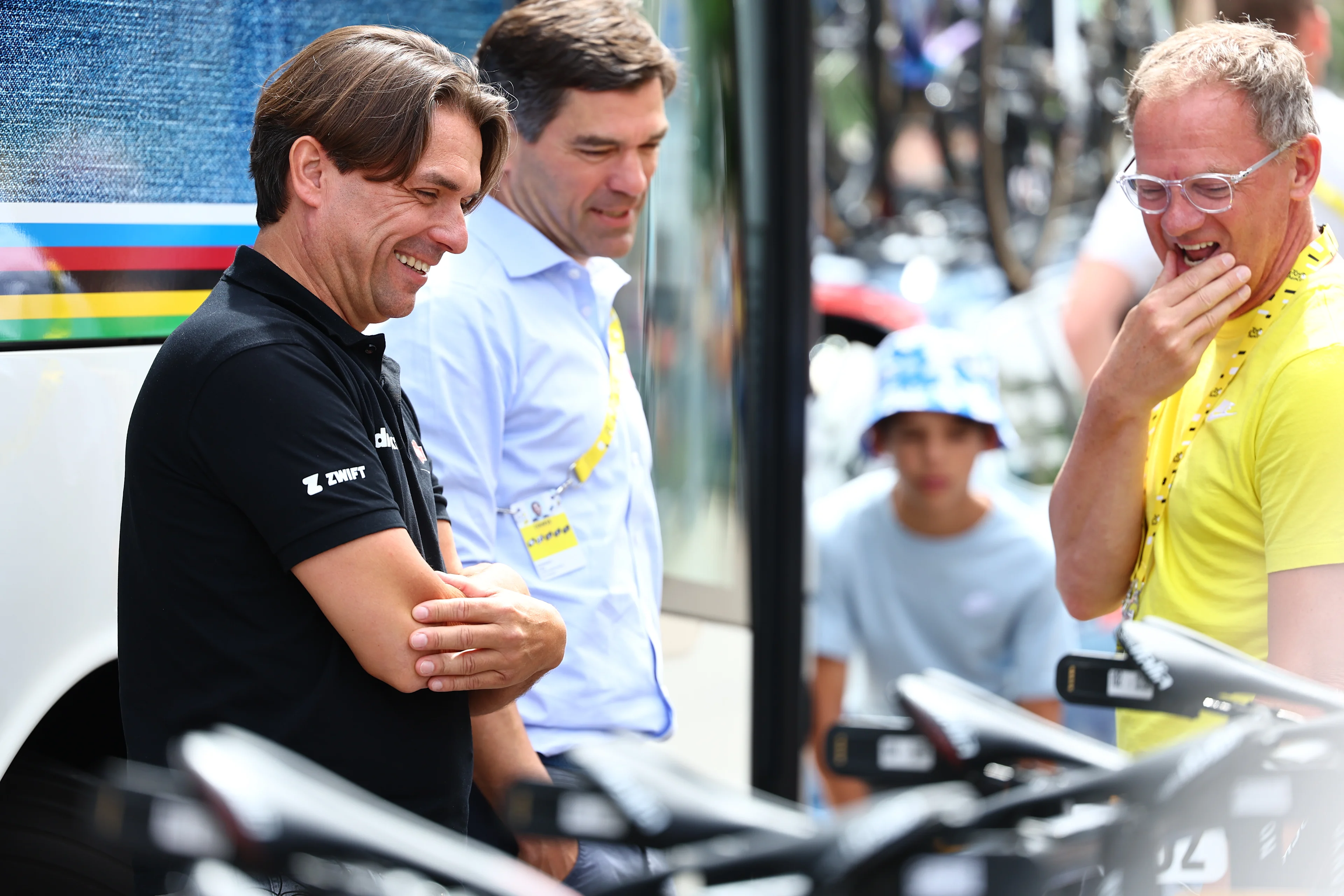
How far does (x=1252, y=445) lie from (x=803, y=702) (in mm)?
2145

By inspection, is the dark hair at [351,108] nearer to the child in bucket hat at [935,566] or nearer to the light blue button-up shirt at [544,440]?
the light blue button-up shirt at [544,440]

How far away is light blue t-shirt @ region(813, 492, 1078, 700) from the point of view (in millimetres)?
3865

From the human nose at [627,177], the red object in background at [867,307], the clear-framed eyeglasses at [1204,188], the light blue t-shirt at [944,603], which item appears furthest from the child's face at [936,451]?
the red object in background at [867,307]

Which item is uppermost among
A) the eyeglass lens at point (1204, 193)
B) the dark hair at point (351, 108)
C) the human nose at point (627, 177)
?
the dark hair at point (351, 108)

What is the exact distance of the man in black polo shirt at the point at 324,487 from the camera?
169cm

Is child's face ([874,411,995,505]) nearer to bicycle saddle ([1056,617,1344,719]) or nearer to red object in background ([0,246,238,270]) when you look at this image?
red object in background ([0,246,238,270])

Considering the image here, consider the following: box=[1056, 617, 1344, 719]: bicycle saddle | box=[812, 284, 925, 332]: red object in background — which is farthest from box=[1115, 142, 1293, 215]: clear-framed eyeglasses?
box=[812, 284, 925, 332]: red object in background

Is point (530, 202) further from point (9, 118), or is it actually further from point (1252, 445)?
point (1252, 445)

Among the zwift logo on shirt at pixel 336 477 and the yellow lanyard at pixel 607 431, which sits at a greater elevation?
the zwift logo on shirt at pixel 336 477

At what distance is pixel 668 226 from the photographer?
3828 mm

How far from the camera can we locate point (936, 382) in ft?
13.3

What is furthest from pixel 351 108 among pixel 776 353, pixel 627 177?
pixel 776 353

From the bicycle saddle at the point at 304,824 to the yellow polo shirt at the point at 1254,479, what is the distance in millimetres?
1025

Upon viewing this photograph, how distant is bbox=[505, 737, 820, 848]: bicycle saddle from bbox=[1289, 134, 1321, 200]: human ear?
1300 mm
